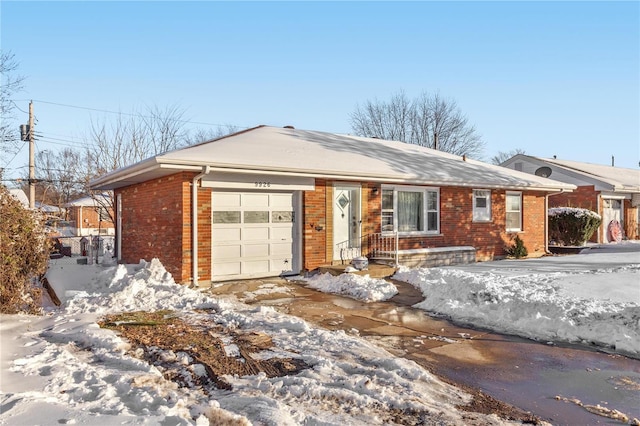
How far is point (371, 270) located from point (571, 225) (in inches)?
498

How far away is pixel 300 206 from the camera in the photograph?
37.7 feet

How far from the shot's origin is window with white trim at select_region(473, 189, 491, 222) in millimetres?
15354

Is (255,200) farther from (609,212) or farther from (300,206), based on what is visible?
(609,212)

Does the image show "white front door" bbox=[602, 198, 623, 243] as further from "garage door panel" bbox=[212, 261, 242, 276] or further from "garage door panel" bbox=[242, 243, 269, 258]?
"garage door panel" bbox=[212, 261, 242, 276]

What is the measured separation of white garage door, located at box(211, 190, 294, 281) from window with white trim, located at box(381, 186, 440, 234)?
3269mm

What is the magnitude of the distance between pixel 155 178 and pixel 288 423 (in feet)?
30.7

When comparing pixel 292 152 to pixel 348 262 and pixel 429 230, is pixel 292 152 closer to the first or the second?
pixel 348 262

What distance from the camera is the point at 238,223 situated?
35.3 ft

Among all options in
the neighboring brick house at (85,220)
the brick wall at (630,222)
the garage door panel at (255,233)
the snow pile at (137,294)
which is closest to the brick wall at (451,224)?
the garage door panel at (255,233)

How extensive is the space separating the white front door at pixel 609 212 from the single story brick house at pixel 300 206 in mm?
9635

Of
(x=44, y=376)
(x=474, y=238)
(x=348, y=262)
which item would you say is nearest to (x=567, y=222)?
(x=474, y=238)

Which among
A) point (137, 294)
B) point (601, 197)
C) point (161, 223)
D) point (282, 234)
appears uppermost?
point (601, 197)

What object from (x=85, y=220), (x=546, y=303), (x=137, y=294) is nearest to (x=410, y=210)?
(x=546, y=303)

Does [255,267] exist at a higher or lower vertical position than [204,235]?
lower
